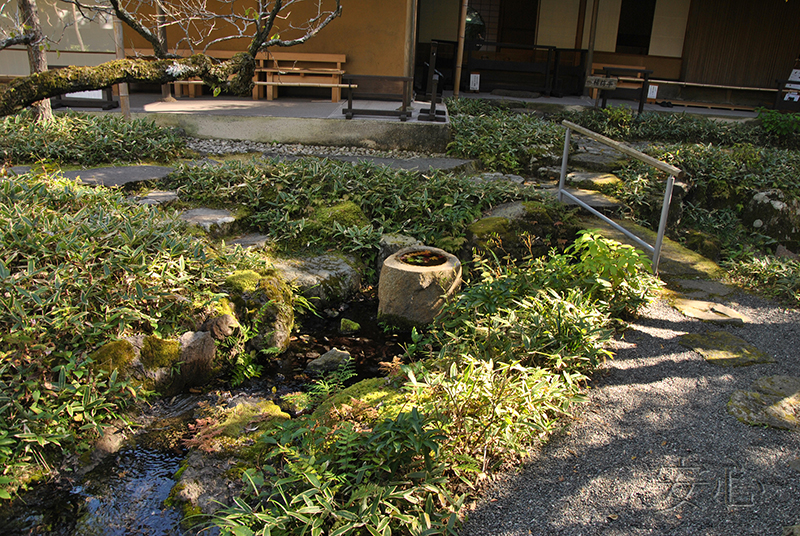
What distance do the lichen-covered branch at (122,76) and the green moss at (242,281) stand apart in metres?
1.62

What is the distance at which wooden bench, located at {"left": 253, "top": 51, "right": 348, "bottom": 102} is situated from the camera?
408 inches

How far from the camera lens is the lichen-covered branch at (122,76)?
3094 mm

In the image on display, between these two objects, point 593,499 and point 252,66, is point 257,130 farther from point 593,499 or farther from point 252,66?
point 593,499

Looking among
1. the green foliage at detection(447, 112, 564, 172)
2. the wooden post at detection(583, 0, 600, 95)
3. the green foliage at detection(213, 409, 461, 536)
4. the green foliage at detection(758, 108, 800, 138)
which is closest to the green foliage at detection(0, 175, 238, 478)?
the green foliage at detection(213, 409, 461, 536)

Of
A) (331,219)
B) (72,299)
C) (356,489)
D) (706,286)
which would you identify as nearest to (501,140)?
(331,219)

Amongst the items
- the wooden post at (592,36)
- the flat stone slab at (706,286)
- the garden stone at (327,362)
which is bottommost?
the garden stone at (327,362)

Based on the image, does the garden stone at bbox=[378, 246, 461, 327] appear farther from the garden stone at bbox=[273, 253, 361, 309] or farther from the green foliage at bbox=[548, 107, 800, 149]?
the green foliage at bbox=[548, 107, 800, 149]

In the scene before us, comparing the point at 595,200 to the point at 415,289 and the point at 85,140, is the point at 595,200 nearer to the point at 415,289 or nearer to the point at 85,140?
the point at 415,289

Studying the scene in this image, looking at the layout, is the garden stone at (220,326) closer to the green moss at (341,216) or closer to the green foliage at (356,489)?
the green foliage at (356,489)

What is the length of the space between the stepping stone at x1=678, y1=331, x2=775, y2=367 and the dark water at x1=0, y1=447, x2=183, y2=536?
3.30 meters

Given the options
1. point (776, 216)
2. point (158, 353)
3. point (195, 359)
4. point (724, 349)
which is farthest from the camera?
point (776, 216)

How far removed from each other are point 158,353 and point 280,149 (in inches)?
210

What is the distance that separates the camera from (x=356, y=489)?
8.26 ft

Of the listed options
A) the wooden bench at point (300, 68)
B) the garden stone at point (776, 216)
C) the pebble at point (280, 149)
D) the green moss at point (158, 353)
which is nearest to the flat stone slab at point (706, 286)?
the garden stone at point (776, 216)
